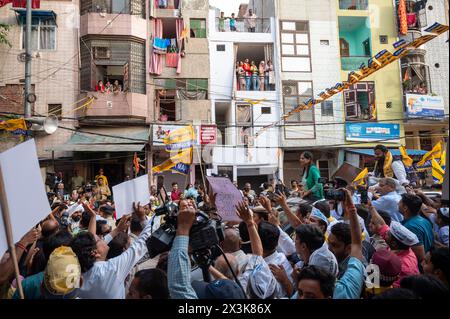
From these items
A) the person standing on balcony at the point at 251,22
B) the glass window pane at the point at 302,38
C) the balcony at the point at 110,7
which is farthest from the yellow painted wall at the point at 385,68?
the balcony at the point at 110,7

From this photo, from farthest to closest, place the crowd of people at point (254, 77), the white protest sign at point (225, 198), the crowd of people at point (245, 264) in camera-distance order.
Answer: the crowd of people at point (254, 77) → the white protest sign at point (225, 198) → the crowd of people at point (245, 264)

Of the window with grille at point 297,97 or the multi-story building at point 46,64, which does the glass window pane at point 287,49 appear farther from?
the multi-story building at point 46,64

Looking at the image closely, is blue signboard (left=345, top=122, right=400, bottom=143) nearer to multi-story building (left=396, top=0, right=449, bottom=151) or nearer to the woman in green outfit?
multi-story building (left=396, top=0, right=449, bottom=151)

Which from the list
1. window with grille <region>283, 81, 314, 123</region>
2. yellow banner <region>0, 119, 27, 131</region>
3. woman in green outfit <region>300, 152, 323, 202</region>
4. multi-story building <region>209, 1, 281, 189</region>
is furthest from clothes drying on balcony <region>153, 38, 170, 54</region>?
woman in green outfit <region>300, 152, 323, 202</region>

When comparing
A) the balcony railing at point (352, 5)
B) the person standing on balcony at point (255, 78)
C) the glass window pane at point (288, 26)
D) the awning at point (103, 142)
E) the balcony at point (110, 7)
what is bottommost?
the awning at point (103, 142)

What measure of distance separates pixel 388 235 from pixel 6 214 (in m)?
3.18

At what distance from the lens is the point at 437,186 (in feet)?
26.3

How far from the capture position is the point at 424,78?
21.4 metres

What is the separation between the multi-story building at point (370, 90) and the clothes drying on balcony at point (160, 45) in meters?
10.0

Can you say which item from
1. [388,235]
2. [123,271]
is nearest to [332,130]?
[388,235]

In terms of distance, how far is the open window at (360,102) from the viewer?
2055cm

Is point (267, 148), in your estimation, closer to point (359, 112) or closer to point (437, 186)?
point (359, 112)

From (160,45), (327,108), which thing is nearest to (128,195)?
(160,45)

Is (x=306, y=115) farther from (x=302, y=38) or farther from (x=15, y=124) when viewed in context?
(x=15, y=124)
